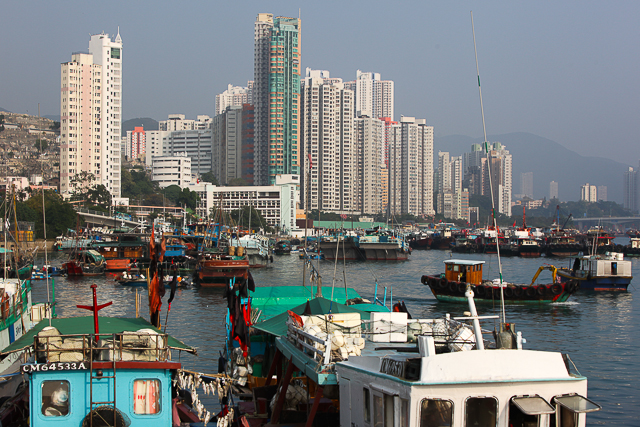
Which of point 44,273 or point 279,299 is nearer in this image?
point 279,299

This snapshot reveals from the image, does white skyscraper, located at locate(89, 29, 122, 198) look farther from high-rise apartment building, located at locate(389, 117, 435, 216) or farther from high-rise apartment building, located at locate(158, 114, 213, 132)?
high-rise apartment building, located at locate(389, 117, 435, 216)

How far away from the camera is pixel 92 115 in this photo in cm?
9888

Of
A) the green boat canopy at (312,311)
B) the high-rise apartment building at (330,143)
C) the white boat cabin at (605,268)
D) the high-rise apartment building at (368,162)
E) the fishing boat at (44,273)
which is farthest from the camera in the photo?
the high-rise apartment building at (368,162)

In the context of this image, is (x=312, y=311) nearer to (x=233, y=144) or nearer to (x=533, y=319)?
(x=533, y=319)

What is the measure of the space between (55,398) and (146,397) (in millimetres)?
1124

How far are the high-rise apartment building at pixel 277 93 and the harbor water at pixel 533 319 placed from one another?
80814 mm

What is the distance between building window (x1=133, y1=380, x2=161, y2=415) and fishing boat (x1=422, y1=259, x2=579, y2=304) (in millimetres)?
23031

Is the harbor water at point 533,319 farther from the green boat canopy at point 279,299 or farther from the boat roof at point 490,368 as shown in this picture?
the boat roof at point 490,368

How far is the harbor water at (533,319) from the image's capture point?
16.3m

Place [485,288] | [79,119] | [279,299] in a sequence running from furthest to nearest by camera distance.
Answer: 1. [79,119]
2. [485,288]
3. [279,299]

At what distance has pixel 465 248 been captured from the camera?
83.0 meters

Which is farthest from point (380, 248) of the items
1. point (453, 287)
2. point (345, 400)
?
point (345, 400)

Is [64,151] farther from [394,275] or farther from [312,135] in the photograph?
[394,275]

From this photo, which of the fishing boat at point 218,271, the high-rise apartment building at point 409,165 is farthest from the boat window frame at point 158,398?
the high-rise apartment building at point 409,165
